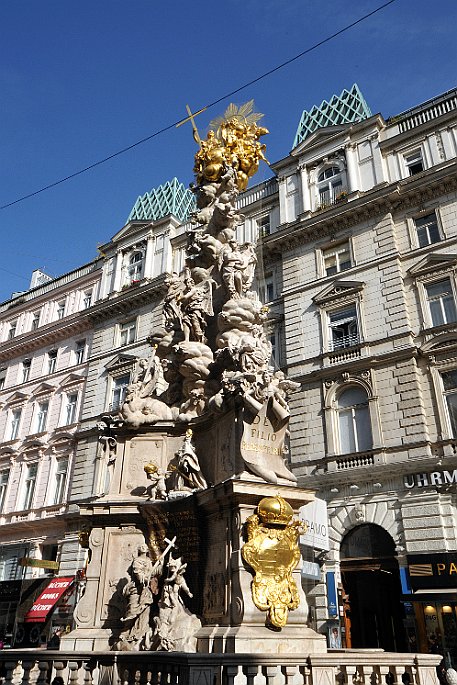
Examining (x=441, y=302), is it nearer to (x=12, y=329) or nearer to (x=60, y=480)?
(x=60, y=480)

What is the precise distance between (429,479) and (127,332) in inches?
762

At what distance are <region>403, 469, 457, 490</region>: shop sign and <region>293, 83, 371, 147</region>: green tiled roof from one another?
58.3 feet

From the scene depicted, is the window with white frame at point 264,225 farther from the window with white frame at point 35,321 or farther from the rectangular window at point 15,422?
the rectangular window at point 15,422

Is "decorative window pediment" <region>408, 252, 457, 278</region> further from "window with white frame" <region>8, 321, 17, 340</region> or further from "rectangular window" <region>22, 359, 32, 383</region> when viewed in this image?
"window with white frame" <region>8, 321, 17, 340</region>

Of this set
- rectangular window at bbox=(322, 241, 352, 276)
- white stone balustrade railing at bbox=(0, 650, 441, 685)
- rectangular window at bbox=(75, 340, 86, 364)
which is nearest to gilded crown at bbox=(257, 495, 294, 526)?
white stone balustrade railing at bbox=(0, 650, 441, 685)

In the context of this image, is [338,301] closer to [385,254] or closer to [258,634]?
[385,254]

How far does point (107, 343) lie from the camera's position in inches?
1275

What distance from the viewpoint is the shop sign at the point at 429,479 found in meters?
18.0

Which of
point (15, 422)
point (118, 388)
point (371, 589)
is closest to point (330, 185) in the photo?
point (118, 388)

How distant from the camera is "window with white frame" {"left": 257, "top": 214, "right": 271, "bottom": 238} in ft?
94.8

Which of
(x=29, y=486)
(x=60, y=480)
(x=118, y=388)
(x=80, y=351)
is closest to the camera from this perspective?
(x=60, y=480)

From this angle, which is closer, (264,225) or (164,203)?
(264,225)

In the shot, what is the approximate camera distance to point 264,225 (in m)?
29.4

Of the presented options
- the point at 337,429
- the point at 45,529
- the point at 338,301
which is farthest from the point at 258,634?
the point at 45,529
